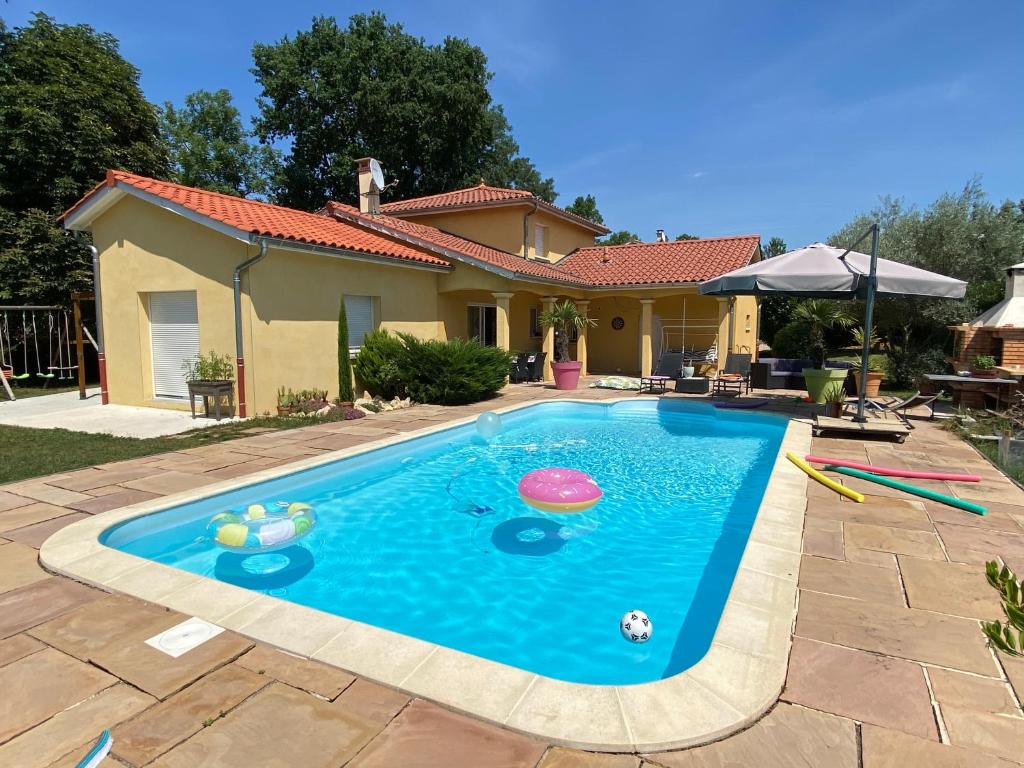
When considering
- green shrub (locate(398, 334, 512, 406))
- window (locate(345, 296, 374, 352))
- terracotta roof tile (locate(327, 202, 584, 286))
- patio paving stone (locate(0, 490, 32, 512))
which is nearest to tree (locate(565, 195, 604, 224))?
terracotta roof tile (locate(327, 202, 584, 286))

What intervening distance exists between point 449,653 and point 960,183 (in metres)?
22.4

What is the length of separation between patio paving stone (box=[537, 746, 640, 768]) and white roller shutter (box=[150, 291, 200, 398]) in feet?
39.7

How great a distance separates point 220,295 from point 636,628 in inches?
421

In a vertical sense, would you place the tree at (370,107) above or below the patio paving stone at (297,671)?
above

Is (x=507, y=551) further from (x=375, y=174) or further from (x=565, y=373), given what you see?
(x=375, y=174)

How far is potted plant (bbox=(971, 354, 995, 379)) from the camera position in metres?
11.2

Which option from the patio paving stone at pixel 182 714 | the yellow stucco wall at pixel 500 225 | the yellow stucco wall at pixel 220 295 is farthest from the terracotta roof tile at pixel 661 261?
the patio paving stone at pixel 182 714

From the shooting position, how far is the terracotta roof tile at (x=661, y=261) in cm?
1830

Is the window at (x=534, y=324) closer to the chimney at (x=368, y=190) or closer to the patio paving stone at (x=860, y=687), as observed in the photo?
the chimney at (x=368, y=190)

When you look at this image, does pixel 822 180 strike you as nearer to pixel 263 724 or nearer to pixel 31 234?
pixel 263 724

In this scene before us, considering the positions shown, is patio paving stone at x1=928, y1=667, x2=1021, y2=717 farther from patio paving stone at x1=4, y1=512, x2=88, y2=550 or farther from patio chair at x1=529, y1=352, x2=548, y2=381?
patio chair at x1=529, y1=352, x2=548, y2=381

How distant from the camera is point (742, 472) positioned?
8.13 metres

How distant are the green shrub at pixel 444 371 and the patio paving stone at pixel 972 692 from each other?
34.9 feet

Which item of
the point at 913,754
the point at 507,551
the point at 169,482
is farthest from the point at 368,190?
the point at 913,754
